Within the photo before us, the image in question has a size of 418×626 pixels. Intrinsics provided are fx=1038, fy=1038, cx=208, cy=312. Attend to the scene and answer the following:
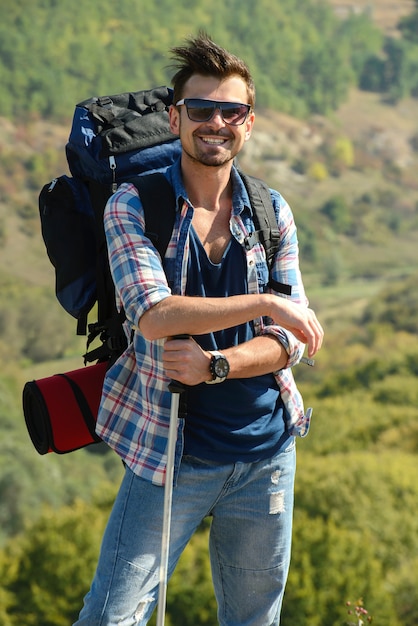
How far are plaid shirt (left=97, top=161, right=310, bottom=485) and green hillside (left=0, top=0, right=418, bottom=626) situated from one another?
809cm

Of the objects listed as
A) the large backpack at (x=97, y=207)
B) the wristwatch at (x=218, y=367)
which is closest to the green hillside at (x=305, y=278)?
the large backpack at (x=97, y=207)

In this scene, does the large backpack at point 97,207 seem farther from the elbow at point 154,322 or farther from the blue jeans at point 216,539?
the blue jeans at point 216,539

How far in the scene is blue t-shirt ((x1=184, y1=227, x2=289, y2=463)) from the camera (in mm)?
2467

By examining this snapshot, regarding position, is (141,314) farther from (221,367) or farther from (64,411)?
(64,411)

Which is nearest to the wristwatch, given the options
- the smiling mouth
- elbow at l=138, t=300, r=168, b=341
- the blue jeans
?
elbow at l=138, t=300, r=168, b=341

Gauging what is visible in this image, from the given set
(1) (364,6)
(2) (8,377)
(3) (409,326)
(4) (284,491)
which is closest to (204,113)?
(4) (284,491)

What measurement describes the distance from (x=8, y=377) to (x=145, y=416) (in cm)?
4142

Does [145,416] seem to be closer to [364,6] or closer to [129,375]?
[129,375]

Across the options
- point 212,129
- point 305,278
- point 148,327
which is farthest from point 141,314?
point 305,278

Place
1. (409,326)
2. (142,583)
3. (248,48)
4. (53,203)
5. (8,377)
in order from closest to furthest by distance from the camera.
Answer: (142,583) → (53,203) → (8,377) → (409,326) → (248,48)

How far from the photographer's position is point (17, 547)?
22.8 m

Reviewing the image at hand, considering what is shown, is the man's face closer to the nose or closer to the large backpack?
the nose

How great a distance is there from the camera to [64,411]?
264cm

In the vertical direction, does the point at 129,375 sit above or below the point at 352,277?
above
